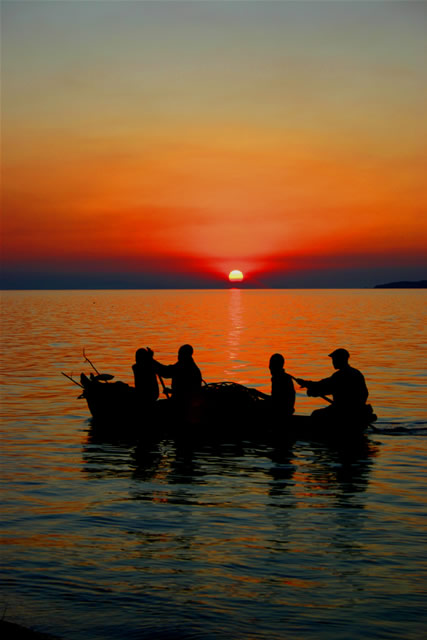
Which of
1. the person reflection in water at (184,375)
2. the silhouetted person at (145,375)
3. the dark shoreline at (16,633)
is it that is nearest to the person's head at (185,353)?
the person reflection in water at (184,375)

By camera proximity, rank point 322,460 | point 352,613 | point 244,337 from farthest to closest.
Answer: point 244,337, point 322,460, point 352,613

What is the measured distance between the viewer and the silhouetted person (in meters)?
19.8

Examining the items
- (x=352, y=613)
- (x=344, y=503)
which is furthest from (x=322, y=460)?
(x=352, y=613)

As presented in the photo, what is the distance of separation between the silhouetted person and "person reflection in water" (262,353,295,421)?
3.22 m

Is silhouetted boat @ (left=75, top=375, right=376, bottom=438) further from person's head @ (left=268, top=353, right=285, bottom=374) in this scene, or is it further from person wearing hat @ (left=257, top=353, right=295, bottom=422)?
person's head @ (left=268, top=353, right=285, bottom=374)

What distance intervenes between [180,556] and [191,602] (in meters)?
1.47

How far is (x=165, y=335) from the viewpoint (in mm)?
60062

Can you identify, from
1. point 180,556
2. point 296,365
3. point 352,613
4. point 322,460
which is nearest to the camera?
point 352,613

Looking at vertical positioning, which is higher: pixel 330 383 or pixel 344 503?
pixel 330 383

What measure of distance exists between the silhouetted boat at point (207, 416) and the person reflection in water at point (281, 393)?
175 mm

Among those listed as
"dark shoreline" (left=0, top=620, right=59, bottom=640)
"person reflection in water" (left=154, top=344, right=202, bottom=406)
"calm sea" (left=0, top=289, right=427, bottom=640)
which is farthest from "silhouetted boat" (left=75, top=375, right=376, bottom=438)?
"dark shoreline" (left=0, top=620, right=59, bottom=640)

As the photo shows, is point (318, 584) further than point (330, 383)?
No

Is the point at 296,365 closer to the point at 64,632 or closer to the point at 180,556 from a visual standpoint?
the point at 180,556

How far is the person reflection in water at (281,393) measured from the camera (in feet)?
61.1
